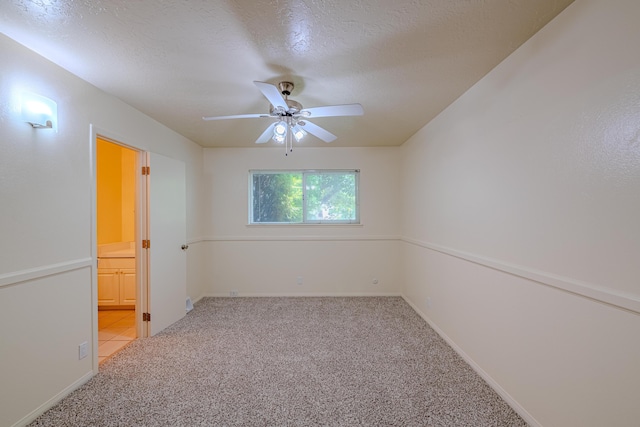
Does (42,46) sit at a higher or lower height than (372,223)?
higher

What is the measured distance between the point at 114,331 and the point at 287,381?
90.4 inches

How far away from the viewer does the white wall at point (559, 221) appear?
44.3 inches

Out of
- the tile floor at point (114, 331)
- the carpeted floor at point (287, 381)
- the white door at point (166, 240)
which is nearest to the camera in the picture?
the carpeted floor at point (287, 381)

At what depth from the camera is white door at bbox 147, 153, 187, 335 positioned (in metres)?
2.86

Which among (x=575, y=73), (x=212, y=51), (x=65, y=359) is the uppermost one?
(x=212, y=51)

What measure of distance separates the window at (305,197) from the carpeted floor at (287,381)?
5.45 ft

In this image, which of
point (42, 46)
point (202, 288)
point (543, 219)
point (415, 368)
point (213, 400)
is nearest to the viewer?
point (543, 219)

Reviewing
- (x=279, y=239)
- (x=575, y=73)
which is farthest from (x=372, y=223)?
(x=575, y=73)

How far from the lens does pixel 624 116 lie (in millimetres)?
1121

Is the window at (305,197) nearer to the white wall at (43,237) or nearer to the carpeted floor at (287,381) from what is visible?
the carpeted floor at (287,381)

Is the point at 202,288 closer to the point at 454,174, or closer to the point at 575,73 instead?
the point at 454,174

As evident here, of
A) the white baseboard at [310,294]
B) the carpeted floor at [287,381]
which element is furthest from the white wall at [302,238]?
the carpeted floor at [287,381]

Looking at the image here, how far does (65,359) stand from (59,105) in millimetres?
1855

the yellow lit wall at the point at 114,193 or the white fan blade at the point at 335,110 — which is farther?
the yellow lit wall at the point at 114,193
